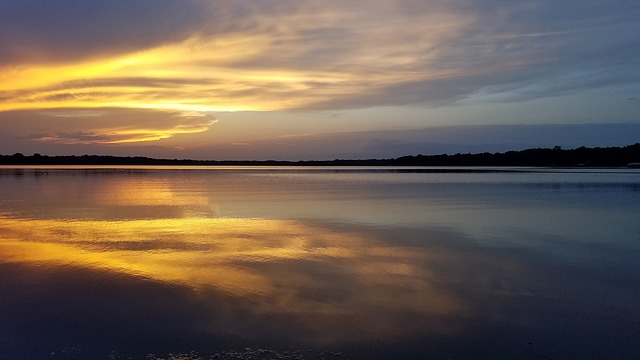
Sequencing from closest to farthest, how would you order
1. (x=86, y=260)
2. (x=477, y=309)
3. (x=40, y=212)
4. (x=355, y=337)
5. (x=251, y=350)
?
(x=251, y=350) → (x=355, y=337) → (x=477, y=309) → (x=86, y=260) → (x=40, y=212)

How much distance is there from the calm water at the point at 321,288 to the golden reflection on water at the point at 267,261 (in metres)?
0.04

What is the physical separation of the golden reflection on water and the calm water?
0.04m

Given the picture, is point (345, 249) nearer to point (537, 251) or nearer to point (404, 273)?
point (404, 273)

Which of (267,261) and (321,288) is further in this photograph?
(267,261)

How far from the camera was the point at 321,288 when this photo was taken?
7453 mm

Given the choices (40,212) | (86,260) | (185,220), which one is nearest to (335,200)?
(185,220)

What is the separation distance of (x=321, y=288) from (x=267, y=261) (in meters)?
2.10

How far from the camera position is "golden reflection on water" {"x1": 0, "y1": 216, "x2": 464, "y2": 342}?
6.62 metres

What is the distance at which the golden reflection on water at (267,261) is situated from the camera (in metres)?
6.62

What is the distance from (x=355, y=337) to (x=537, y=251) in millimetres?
6439

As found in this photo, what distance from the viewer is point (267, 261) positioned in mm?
9312

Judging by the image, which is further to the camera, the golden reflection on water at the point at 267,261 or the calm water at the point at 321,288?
the golden reflection on water at the point at 267,261

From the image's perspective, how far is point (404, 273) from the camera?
27.6 ft

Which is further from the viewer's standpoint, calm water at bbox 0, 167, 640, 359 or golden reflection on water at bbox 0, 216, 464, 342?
golden reflection on water at bbox 0, 216, 464, 342
